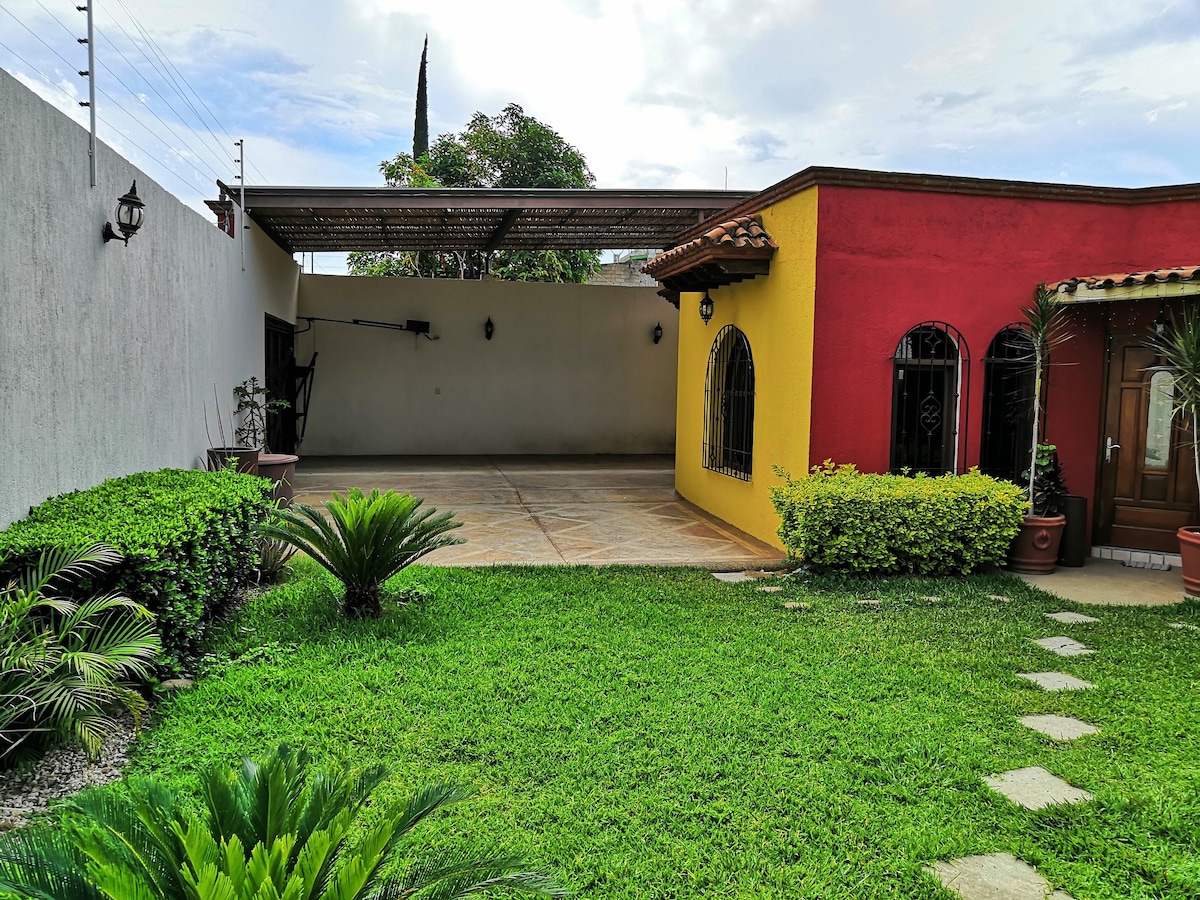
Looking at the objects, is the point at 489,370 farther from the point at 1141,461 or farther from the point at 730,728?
the point at 730,728

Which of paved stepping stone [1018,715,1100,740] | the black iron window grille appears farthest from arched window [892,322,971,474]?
paved stepping stone [1018,715,1100,740]

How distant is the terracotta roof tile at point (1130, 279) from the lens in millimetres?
6438

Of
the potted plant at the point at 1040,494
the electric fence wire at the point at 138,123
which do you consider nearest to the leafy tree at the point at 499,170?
the electric fence wire at the point at 138,123

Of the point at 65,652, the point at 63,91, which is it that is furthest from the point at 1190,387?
the point at 63,91

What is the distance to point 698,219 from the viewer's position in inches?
466

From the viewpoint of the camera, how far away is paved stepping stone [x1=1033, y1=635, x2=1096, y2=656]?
16.7ft

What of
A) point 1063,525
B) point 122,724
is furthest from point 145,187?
point 1063,525

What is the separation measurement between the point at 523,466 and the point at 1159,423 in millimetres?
9845

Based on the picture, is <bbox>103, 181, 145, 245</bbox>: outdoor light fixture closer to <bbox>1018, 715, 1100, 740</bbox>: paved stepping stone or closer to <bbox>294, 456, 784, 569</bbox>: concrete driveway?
<bbox>294, 456, 784, 569</bbox>: concrete driveway

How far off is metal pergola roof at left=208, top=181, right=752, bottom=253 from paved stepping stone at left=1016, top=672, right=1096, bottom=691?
803 cm

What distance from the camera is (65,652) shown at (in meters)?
3.39

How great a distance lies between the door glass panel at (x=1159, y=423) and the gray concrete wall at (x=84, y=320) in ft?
29.5

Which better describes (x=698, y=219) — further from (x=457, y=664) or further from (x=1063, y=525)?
(x=457, y=664)

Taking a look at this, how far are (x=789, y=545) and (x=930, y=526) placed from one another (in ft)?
3.97
